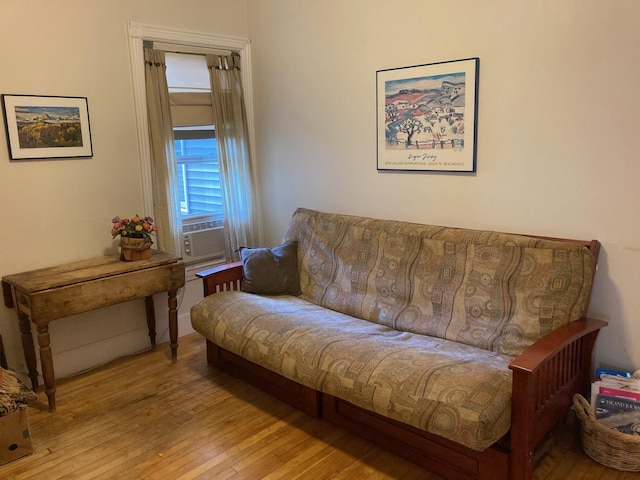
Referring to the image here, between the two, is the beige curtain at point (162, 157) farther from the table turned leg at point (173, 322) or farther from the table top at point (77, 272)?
the table turned leg at point (173, 322)

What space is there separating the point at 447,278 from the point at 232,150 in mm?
1955

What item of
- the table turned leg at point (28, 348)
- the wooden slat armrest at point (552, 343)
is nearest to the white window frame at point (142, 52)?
the table turned leg at point (28, 348)

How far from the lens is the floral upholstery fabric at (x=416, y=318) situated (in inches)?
79.0

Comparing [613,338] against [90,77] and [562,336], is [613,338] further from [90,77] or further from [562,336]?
[90,77]

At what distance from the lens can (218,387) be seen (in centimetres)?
300

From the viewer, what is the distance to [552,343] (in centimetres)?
207

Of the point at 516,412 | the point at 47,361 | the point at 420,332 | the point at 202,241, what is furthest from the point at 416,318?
the point at 47,361

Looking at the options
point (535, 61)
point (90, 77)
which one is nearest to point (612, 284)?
point (535, 61)

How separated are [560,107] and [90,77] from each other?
2.65 metres

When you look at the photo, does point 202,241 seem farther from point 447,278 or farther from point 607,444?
point 607,444

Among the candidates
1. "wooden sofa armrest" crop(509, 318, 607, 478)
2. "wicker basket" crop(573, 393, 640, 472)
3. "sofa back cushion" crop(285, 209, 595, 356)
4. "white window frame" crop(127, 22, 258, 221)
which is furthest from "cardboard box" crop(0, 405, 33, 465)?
"wicker basket" crop(573, 393, 640, 472)

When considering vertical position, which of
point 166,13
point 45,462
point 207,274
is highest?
point 166,13

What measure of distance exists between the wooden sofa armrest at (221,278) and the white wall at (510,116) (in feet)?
2.62

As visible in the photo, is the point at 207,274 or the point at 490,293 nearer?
the point at 490,293
